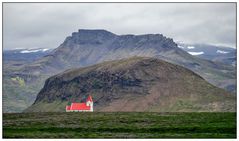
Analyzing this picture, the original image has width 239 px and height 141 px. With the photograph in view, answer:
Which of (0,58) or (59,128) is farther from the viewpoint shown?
(59,128)

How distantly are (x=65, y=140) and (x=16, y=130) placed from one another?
20119mm

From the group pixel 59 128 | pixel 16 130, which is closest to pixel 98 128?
pixel 59 128

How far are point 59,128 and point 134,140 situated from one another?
79.6ft

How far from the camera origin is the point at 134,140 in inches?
2211

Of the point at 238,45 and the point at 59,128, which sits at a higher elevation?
the point at 238,45

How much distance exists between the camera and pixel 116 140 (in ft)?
182

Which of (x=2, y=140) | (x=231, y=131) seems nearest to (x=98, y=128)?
(x=231, y=131)

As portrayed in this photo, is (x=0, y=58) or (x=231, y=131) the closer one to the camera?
(x=0, y=58)

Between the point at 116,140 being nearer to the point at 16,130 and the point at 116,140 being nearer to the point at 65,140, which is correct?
the point at 65,140

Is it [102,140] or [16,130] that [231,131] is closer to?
[102,140]

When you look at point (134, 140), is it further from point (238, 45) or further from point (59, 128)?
point (59, 128)

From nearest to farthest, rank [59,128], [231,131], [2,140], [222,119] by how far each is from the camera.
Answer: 1. [2,140]
2. [231,131]
3. [59,128]
4. [222,119]

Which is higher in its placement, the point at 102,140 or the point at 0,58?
the point at 0,58

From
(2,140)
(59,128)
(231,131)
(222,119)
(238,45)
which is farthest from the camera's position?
(222,119)
